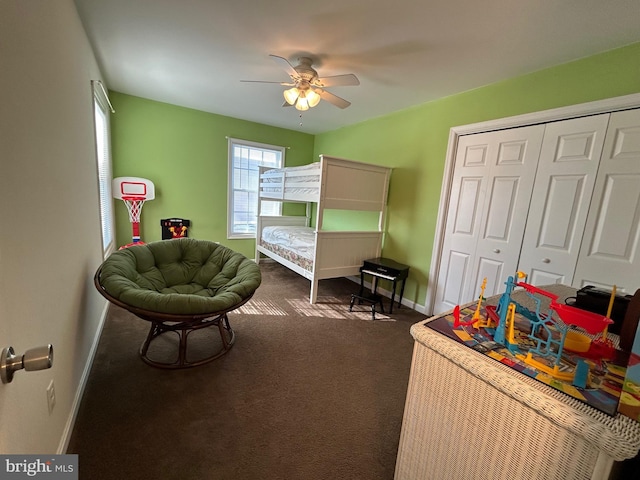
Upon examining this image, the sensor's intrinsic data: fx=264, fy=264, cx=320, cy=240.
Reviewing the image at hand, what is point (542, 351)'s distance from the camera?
0.81 meters

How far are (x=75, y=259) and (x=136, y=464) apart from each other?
1.22 meters

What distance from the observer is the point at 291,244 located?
367 cm

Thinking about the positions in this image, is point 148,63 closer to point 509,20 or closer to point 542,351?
point 509,20

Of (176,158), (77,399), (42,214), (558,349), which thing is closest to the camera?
(558,349)

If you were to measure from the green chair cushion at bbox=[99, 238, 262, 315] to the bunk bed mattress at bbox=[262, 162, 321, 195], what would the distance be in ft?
4.11

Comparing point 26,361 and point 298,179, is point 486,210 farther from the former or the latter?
point 26,361

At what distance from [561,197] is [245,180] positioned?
165 inches

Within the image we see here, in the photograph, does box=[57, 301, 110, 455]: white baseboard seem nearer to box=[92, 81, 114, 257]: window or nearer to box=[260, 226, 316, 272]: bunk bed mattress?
box=[92, 81, 114, 257]: window

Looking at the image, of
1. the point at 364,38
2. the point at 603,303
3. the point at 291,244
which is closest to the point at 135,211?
the point at 291,244

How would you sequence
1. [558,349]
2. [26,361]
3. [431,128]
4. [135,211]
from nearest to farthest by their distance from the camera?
[26,361], [558,349], [431,128], [135,211]

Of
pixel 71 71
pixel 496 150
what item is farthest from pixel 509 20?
pixel 71 71

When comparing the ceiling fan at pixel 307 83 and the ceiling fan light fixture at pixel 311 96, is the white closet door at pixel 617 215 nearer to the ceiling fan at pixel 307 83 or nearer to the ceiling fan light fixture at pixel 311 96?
the ceiling fan at pixel 307 83

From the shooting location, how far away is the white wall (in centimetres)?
86

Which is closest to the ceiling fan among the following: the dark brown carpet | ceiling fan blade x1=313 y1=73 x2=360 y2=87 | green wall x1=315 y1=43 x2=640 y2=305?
ceiling fan blade x1=313 y1=73 x2=360 y2=87
